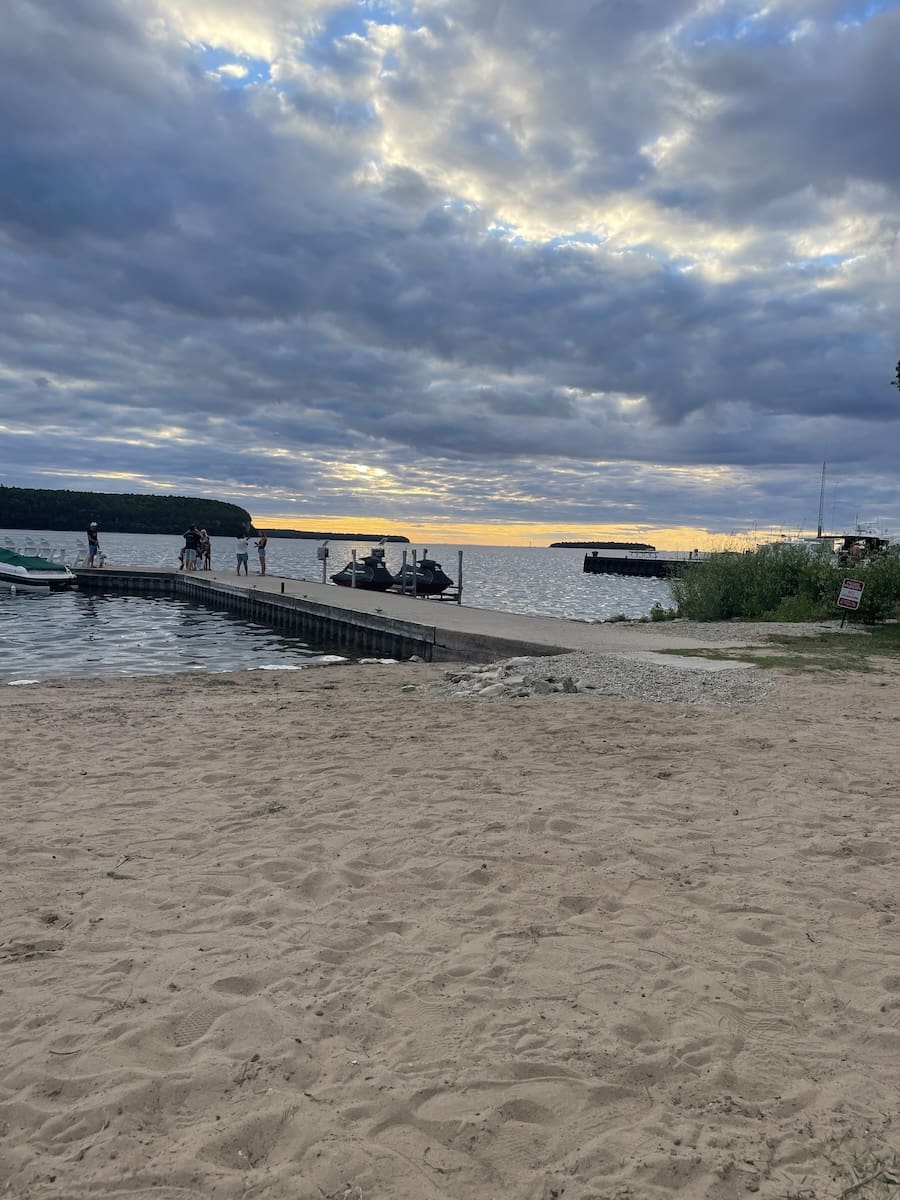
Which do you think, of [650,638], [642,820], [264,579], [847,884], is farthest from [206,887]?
[264,579]

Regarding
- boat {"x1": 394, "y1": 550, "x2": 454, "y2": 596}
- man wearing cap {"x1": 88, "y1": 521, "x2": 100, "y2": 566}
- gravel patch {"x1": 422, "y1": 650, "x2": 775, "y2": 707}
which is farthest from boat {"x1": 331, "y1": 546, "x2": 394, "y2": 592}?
gravel patch {"x1": 422, "y1": 650, "x2": 775, "y2": 707}

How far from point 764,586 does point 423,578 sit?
46.7 feet

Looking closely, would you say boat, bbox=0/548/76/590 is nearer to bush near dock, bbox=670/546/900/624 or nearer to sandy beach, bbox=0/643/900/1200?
bush near dock, bbox=670/546/900/624

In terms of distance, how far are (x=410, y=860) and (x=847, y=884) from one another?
2.49 meters

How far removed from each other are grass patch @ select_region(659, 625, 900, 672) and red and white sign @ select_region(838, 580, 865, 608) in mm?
687

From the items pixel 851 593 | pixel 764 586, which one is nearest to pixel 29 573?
pixel 764 586

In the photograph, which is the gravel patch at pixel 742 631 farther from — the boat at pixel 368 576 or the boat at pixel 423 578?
the boat at pixel 368 576

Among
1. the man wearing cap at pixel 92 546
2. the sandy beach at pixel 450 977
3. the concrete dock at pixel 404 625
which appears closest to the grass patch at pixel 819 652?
the concrete dock at pixel 404 625

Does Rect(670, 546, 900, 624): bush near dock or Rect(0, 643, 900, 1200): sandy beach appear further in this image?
Rect(670, 546, 900, 624): bush near dock

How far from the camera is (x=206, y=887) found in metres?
4.58

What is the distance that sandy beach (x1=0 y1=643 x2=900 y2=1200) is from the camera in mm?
2598

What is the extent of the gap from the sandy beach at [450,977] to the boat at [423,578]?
80.9ft

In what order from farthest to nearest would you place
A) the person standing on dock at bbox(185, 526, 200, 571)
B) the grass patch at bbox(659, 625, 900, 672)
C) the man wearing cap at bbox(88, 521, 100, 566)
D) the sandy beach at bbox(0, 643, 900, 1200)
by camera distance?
1. the person standing on dock at bbox(185, 526, 200, 571)
2. the man wearing cap at bbox(88, 521, 100, 566)
3. the grass patch at bbox(659, 625, 900, 672)
4. the sandy beach at bbox(0, 643, 900, 1200)

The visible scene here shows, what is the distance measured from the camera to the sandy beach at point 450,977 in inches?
102
